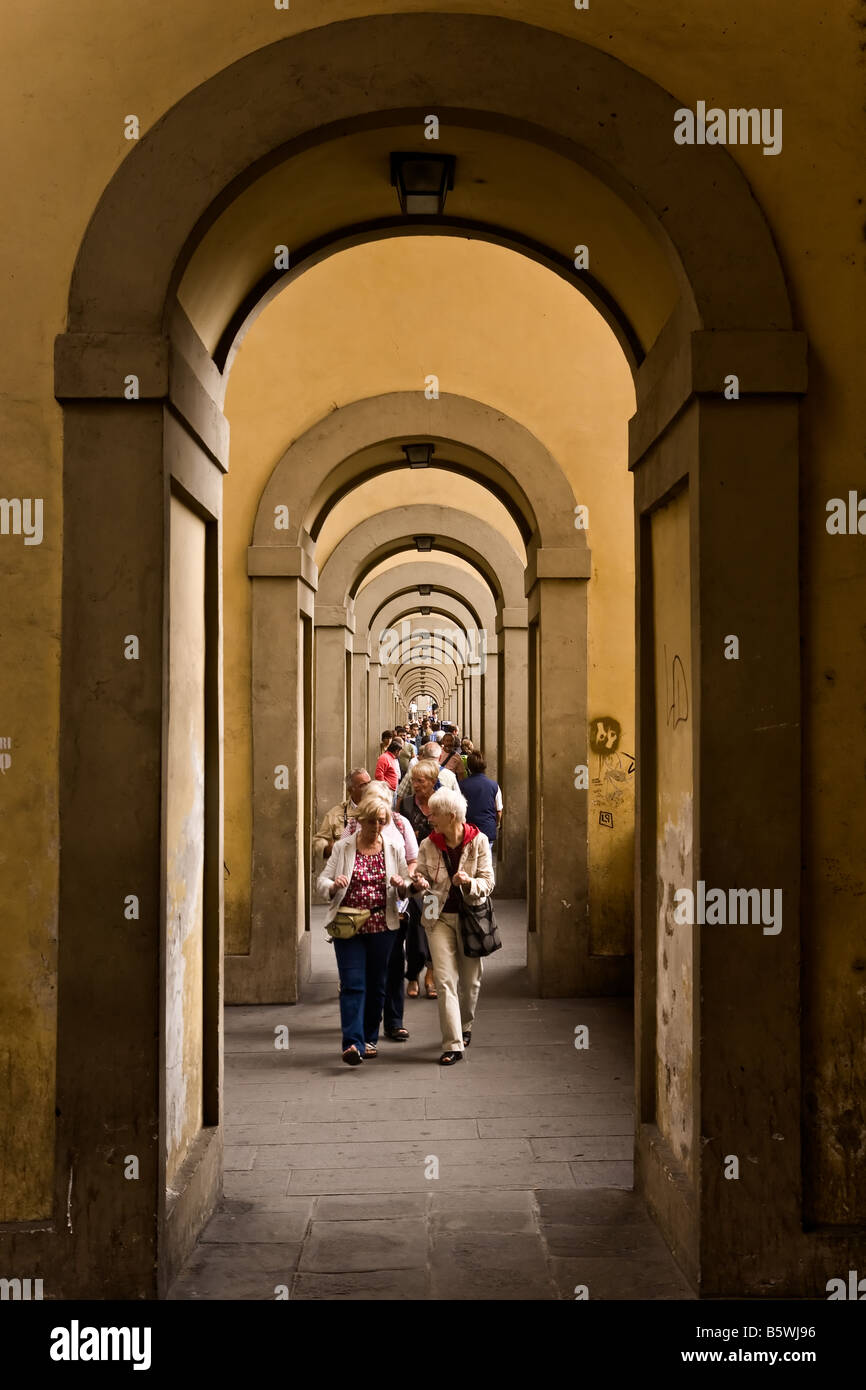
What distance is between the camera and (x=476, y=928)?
6961 mm

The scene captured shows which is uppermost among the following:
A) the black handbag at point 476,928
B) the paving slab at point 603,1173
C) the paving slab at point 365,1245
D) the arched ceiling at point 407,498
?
the arched ceiling at point 407,498

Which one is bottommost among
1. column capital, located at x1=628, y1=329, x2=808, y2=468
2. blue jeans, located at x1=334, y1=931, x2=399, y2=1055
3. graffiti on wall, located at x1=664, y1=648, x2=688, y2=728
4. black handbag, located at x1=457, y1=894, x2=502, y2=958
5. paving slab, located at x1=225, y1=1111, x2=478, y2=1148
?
paving slab, located at x1=225, y1=1111, x2=478, y2=1148

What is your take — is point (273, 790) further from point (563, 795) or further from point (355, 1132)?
point (355, 1132)

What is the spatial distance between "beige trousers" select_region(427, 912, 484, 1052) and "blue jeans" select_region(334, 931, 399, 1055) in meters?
0.30

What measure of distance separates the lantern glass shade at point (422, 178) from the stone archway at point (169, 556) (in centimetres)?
57

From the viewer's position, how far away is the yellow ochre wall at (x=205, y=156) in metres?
3.96

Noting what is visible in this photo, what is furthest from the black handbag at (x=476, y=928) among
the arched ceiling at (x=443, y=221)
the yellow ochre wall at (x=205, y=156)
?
the arched ceiling at (x=443, y=221)

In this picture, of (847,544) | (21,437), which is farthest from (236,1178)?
(847,544)

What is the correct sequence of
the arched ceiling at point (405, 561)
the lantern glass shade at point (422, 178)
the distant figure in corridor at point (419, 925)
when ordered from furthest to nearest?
the arched ceiling at point (405, 561) < the distant figure in corridor at point (419, 925) < the lantern glass shade at point (422, 178)

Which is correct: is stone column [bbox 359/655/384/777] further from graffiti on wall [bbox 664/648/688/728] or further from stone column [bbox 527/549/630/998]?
graffiti on wall [bbox 664/648/688/728]

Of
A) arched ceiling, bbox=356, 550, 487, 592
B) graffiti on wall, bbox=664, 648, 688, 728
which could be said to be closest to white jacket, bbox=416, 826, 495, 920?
graffiti on wall, bbox=664, 648, 688, 728

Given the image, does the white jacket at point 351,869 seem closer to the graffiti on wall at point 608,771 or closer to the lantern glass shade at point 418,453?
the graffiti on wall at point 608,771

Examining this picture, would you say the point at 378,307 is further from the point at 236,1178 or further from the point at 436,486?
A: the point at 236,1178

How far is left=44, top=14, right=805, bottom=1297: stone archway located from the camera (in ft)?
12.8
